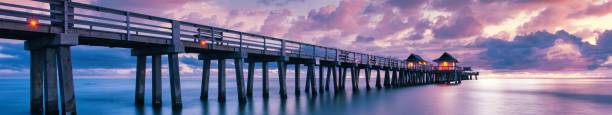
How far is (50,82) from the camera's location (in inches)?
476

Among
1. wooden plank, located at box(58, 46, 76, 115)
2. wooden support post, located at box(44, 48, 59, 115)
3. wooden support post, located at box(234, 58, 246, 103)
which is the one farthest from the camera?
wooden support post, located at box(234, 58, 246, 103)

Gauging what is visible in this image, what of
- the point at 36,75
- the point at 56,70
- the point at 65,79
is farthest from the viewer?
the point at 36,75

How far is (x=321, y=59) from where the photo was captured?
1150 inches

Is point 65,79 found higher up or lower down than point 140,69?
lower down

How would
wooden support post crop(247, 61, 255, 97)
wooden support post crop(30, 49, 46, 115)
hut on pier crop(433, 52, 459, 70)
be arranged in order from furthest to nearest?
hut on pier crop(433, 52, 459, 70) → wooden support post crop(247, 61, 255, 97) → wooden support post crop(30, 49, 46, 115)

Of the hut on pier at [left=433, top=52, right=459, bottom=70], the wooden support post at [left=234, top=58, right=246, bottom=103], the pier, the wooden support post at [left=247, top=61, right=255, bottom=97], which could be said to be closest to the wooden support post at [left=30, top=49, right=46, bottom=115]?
the pier

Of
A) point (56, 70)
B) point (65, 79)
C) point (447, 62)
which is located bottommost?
point (65, 79)

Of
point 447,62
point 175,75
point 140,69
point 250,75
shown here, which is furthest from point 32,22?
point 447,62

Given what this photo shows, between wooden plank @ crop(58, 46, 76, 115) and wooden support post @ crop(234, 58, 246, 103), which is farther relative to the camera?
wooden support post @ crop(234, 58, 246, 103)

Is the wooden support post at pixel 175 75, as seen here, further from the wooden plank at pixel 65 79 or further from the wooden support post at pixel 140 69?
the wooden plank at pixel 65 79

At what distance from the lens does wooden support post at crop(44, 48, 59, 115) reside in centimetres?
1207

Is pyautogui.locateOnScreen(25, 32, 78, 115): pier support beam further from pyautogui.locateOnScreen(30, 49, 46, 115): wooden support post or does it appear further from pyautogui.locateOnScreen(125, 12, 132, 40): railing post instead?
pyautogui.locateOnScreen(125, 12, 132, 40): railing post

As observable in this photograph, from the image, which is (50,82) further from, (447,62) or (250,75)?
(447,62)

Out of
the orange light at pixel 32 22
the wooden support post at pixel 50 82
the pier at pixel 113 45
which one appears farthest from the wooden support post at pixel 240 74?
the orange light at pixel 32 22
